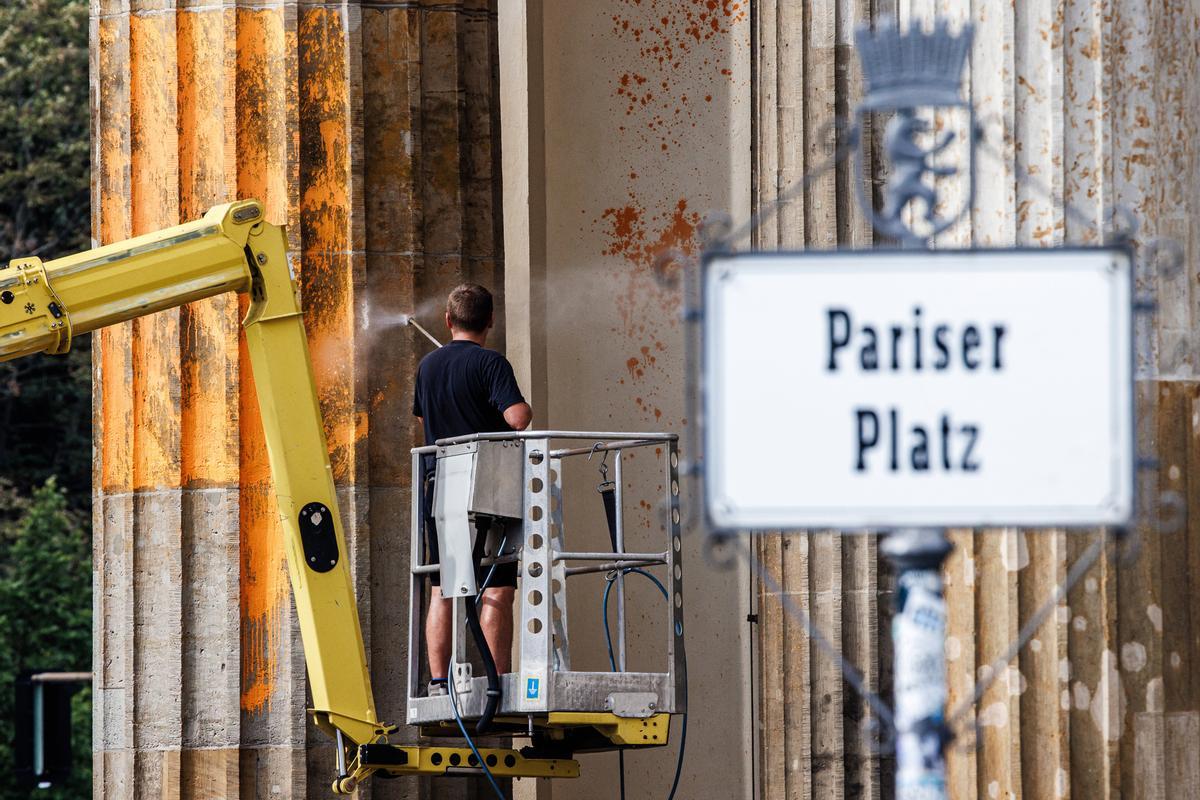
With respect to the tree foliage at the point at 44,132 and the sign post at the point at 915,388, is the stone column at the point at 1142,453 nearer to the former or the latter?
the sign post at the point at 915,388

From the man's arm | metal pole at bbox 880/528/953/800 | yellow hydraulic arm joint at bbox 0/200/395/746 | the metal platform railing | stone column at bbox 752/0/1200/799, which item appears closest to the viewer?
metal pole at bbox 880/528/953/800

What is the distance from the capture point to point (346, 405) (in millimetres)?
12711

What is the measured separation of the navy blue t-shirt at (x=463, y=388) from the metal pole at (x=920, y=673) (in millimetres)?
6287

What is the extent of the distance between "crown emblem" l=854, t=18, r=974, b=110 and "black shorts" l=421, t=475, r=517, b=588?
572 cm

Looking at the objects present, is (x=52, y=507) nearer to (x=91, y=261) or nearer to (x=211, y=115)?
(x=211, y=115)

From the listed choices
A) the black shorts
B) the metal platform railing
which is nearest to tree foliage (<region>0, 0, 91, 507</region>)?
the black shorts

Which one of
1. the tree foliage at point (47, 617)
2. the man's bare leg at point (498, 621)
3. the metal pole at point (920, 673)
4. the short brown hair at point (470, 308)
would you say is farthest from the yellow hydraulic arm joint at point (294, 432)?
the tree foliage at point (47, 617)

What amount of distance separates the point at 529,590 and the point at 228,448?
144 inches

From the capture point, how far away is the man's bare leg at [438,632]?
10.0 metres

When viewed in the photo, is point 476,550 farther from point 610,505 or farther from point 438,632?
point 610,505

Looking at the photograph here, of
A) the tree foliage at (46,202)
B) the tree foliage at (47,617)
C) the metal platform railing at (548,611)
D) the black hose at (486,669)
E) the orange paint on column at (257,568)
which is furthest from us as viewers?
the tree foliage at (46,202)

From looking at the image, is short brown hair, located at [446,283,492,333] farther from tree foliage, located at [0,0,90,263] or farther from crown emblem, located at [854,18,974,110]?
tree foliage, located at [0,0,90,263]

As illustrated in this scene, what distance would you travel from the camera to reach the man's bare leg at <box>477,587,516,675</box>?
9.70 m

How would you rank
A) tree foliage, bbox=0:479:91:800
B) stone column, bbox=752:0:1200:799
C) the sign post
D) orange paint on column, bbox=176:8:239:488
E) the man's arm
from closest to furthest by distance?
the sign post
stone column, bbox=752:0:1200:799
the man's arm
orange paint on column, bbox=176:8:239:488
tree foliage, bbox=0:479:91:800
